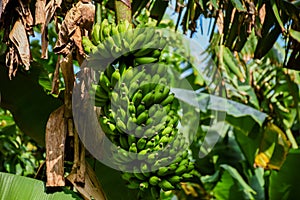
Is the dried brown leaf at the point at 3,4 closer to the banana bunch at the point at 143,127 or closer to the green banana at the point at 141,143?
the banana bunch at the point at 143,127

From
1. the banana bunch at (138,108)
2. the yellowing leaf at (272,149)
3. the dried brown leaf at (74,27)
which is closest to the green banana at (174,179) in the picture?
the banana bunch at (138,108)

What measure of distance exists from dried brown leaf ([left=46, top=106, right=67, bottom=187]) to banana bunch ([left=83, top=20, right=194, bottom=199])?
0.07 metres

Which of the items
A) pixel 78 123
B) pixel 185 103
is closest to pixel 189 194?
pixel 185 103

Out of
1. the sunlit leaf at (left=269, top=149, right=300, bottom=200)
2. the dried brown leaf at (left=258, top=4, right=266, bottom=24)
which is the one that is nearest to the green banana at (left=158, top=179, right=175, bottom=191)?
the dried brown leaf at (left=258, top=4, right=266, bottom=24)

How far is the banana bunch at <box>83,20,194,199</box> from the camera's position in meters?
0.68

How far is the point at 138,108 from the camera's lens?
2.27ft

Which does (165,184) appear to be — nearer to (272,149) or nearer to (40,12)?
(40,12)

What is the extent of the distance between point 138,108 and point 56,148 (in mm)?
148

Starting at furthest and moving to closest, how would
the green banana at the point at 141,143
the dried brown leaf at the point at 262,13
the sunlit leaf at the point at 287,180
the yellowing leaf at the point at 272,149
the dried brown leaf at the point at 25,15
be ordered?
the yellowing leaf at the point at 272,149 < the sunlit leaf at the point at 287,180 < the dried brown leaf at the point at 262,13 < the dried brown leaf at the point at 25,15 < the green banana at the point at 141,143

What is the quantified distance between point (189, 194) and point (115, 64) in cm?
217

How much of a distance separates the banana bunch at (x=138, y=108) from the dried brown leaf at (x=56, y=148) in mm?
72

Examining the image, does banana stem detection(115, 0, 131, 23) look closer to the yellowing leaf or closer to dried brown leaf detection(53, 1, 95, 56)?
dried brown leaf detection(53, 1, 95, 56)

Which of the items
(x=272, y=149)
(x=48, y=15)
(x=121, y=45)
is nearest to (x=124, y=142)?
(x=121, y=45)

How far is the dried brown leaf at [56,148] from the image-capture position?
73cm
